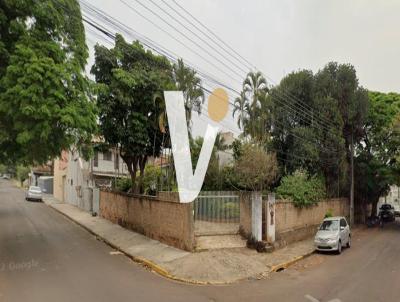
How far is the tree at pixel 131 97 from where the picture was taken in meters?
21.4

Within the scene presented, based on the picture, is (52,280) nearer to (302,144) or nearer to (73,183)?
(302,144)

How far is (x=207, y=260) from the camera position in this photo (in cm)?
1493

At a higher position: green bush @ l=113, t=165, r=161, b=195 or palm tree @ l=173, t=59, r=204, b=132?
palm tree @ l=173, t=59, r=204, b=132

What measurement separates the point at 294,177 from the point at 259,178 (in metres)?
2.30

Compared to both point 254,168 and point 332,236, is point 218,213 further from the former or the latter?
point 332,236

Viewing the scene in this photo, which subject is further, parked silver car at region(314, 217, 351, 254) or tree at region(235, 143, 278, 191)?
tree at region(235, 143, 278, 191)

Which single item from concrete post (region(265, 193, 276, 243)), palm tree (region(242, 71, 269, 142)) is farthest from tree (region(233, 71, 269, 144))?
concrete post (region(265, 193, 276, 243))

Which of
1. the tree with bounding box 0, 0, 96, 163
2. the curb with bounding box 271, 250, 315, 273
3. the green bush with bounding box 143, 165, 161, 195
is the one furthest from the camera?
the green bush with bounding box 143, 165, 161, 195

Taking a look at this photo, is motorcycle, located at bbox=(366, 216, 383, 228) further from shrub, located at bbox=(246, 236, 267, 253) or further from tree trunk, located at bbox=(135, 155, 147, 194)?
shrub, located at bbox=(246, 236, 267, 253)

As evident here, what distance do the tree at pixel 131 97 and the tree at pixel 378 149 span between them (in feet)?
66.9

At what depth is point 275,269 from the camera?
594 inches

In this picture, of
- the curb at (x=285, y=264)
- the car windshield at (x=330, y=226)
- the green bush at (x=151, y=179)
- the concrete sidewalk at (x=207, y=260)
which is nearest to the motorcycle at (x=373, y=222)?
the car windshield at (x=330, y=226)

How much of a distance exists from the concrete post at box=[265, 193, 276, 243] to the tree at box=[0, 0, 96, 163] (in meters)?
8.18

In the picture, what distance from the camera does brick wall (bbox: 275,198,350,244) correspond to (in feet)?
65.7
